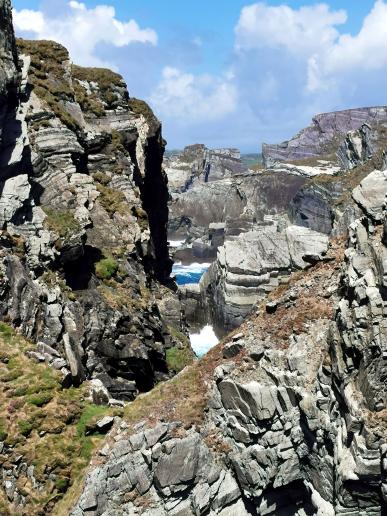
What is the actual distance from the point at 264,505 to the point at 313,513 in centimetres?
219

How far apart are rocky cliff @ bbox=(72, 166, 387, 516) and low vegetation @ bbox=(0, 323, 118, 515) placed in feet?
4.36

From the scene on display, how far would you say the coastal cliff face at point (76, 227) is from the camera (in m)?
33.2

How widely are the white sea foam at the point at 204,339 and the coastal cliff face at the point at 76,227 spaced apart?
26201 mm

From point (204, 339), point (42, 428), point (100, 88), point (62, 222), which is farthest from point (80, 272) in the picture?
point (204, 339)

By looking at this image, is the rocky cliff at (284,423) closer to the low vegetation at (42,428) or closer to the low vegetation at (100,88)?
the low vegetation at (42,428)

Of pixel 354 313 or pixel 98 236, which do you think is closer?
pixel 354 313

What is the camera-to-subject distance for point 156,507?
22.6 meters

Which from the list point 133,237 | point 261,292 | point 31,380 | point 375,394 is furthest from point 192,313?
point 375,394

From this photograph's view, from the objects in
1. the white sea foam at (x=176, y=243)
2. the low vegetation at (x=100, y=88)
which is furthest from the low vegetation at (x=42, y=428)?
the white sea foam at (x=176, y=243)

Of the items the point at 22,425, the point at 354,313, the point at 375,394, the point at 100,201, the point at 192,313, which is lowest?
the point at 192,313

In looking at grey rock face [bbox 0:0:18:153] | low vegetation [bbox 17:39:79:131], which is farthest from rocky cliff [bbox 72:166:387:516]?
low vegetation [bbox 17:39:79:131]

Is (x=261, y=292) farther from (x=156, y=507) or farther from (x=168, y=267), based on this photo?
(x=156, y=507)

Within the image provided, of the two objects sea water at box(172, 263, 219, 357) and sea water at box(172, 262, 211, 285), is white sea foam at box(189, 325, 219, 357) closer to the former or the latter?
sea water at box(172, 263, 219, 357)

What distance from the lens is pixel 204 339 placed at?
90.9m
